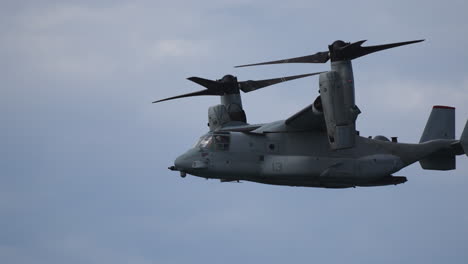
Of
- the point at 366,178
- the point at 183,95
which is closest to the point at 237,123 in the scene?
the point at 183,95

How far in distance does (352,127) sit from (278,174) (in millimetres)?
4391

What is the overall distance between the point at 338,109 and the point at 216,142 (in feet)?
20.6

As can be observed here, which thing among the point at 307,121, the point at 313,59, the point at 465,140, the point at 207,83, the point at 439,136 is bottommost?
the point at 465,140

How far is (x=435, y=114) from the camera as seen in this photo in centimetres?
4412

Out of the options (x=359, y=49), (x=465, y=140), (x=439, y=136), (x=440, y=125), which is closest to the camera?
(x=359, y=49)

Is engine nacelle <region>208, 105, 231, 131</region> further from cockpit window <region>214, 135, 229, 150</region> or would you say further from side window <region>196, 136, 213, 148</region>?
cockpit window <region>214, 135, 229, 150</region>

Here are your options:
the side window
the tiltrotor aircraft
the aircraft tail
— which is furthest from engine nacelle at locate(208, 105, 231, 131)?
the aircraft tail

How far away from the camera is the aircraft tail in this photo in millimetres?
43594

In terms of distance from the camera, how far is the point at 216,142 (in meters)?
41.3

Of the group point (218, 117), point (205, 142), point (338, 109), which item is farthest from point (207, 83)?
point (338, 109)

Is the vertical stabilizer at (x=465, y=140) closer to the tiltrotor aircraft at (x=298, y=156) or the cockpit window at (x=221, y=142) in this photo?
the tiltrotor aircraft at (x=298, y=156)

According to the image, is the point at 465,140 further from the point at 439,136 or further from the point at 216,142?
the point at 216,142

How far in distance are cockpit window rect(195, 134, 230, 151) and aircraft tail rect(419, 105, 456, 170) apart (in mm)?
9194

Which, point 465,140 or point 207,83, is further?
point 207,83
